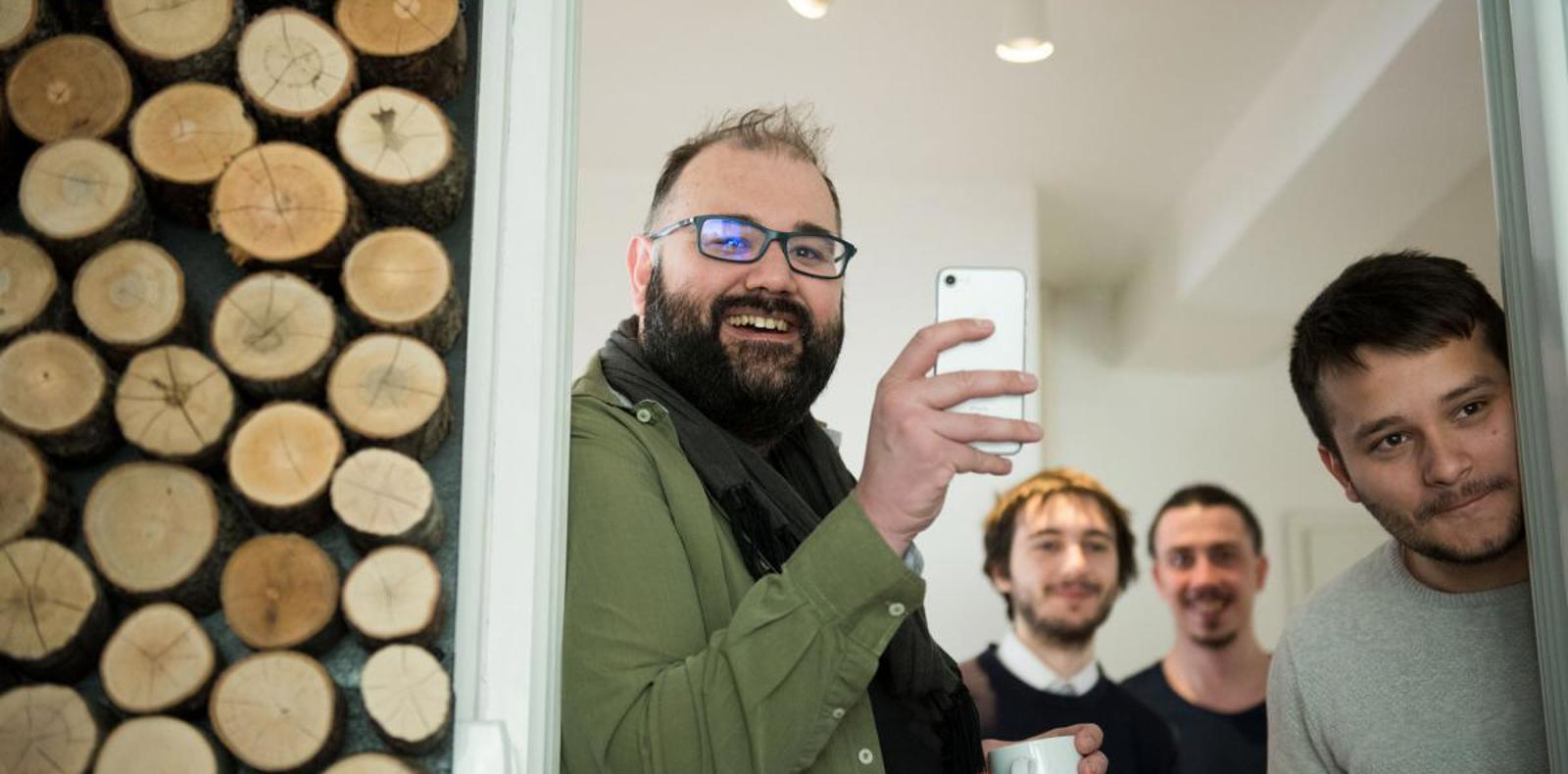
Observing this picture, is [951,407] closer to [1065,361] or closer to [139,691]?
[139,691]

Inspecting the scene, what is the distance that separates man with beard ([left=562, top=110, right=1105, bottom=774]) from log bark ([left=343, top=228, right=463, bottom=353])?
1.25 ft

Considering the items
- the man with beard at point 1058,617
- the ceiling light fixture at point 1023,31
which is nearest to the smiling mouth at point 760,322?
the ceiling light fixture at point 1023,31

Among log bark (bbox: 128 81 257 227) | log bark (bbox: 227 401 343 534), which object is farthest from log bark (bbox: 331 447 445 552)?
log bark (bbox: 128 81 257 227)

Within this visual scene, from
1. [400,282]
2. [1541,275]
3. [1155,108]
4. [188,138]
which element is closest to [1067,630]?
[1155,108]

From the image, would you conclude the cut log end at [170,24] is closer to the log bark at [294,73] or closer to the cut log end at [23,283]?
the log bark at [294,73]

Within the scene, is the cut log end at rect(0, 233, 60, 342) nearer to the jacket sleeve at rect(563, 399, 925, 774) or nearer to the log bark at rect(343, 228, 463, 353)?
the log bark at rect(343, 228, 463, 353)

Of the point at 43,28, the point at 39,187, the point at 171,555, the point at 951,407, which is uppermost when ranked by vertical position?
the point at 43,28

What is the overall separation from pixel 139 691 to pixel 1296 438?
16.4 ft

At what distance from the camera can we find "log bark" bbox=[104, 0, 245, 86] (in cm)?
116

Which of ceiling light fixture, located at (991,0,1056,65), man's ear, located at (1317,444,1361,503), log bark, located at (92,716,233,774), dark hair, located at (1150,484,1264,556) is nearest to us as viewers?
log bark, located at (92,716,233,774)

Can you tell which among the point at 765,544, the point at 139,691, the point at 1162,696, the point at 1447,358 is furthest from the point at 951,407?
the point at 1162,696

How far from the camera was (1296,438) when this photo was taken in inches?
216

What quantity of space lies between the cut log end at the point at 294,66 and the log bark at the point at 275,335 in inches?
5.4

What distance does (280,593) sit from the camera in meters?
1.12
